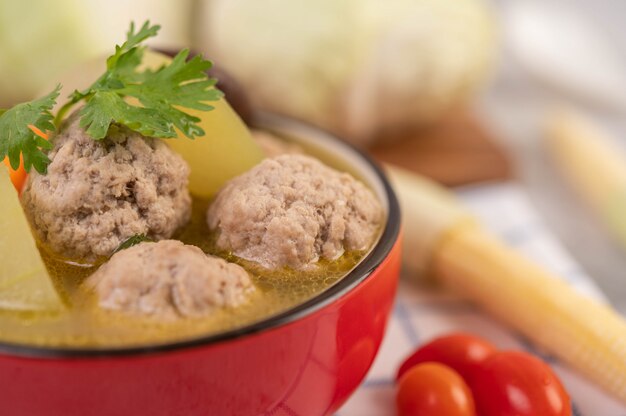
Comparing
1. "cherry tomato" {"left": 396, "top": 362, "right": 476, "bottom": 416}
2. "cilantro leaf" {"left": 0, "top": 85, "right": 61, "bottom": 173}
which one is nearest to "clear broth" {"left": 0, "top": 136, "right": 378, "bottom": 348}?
"cilantro leaf" {"left": 0, "top": 85, "right": 61, "bottom": 173}

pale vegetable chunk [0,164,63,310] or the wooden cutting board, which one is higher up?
pale vegetable chunk [0,164,63,310]

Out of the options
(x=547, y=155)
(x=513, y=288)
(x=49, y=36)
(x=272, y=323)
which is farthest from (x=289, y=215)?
(x=547, y=155)

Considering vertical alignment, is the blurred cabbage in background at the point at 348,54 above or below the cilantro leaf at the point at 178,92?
below

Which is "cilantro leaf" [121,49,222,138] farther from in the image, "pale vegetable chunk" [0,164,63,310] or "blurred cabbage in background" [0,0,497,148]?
"blurred cabbage in background" [0,0,497,148]

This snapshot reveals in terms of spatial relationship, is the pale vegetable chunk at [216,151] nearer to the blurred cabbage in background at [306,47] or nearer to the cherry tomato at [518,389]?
the cherry tomato at [518,389]

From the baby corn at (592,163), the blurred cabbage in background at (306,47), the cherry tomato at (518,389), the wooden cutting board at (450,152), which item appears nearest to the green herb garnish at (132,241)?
the cherry tomato at (518,389)

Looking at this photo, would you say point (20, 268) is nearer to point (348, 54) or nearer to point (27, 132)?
point (27, 132)
